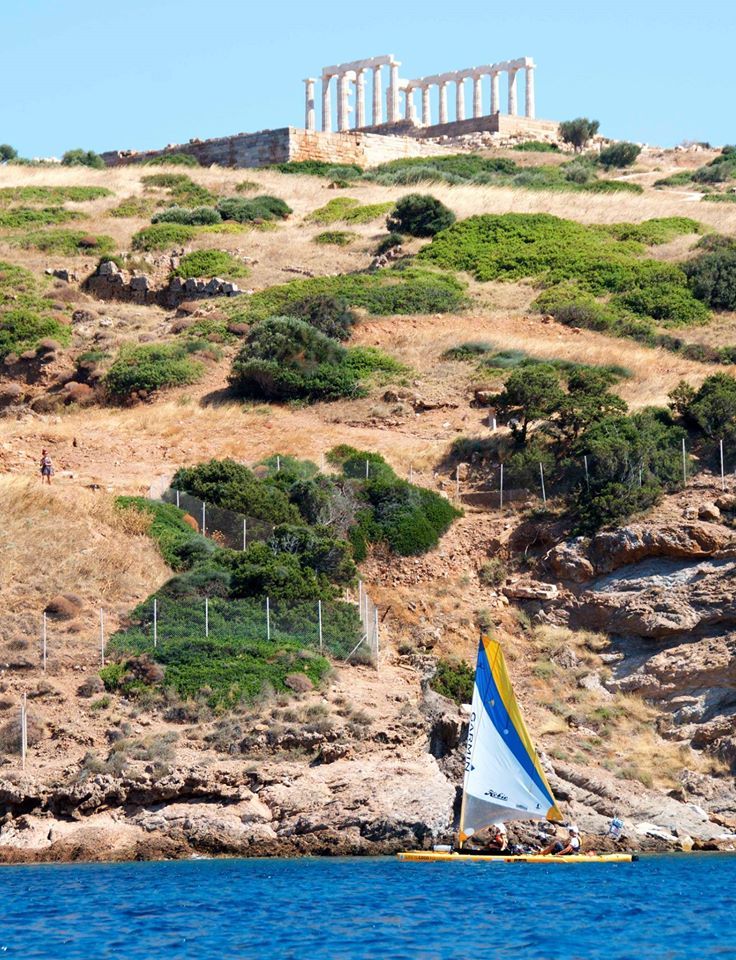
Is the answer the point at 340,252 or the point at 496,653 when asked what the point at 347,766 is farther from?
the point at 340,252

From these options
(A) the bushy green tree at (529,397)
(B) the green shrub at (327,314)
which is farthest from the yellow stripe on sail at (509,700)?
(B) the green shrub at (327,314)

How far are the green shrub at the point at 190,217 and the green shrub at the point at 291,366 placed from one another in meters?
18.2

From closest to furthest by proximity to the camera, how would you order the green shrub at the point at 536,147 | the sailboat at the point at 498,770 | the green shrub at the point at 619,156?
the sailboat at the point at 498,770 → the green shrub at the point at 619,156 → the green shrub at the point at 536,147

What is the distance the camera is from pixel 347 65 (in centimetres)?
11031

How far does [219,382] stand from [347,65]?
61.7m

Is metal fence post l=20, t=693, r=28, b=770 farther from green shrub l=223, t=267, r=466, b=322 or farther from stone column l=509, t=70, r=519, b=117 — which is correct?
stone column l=509, t=70, r=519, b=117

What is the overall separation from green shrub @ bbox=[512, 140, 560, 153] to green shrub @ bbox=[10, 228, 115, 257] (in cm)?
3636

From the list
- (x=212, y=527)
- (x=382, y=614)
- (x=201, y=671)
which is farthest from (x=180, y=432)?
(x=201, y=671)

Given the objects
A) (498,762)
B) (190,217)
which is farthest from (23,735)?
(190,217)

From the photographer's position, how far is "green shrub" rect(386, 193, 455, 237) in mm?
67938

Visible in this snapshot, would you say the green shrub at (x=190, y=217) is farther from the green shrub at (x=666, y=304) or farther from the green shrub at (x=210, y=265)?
the green shrub at (x=666, y=304)

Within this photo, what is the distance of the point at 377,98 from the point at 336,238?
43.3 meters

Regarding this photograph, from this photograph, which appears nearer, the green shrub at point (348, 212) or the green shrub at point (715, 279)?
the green shrub at point (715, 279)

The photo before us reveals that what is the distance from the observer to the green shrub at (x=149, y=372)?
52.4m
